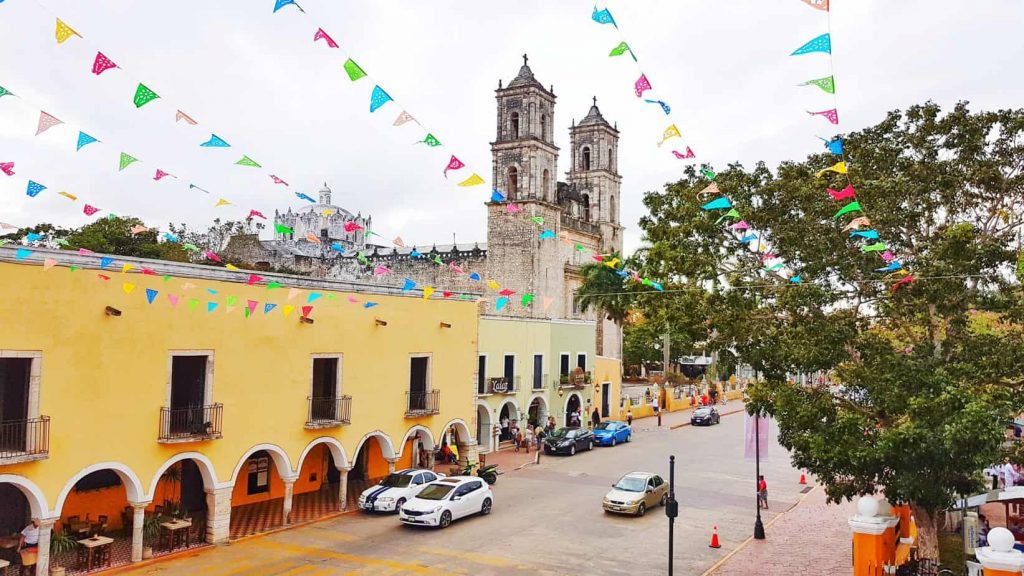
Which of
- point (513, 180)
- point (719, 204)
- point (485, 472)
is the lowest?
point (485, 472)

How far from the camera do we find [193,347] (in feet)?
56.4

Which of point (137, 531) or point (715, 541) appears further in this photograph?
point (715, 541)

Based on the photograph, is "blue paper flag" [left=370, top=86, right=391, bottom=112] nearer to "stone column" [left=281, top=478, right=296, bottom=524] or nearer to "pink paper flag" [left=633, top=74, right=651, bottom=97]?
"pink paper flag" [left=633, top=74, right=651, bottom=97]

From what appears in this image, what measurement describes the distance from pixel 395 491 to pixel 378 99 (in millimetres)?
11939

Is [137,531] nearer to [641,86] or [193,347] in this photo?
[193,347]

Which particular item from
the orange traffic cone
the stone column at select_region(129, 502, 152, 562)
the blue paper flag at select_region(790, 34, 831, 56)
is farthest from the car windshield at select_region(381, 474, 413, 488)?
the blue paper flag at select_region(790, 34, 831, 56)

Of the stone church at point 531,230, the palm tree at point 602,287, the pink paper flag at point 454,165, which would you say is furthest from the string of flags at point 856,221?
the palm tree at point 602,287

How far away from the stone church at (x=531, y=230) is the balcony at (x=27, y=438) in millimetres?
25375

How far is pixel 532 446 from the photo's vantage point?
31859 mm

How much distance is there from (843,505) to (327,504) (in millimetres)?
14655

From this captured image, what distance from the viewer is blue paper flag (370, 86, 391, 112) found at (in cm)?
1190

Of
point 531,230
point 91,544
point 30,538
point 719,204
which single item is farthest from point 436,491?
point 531,230

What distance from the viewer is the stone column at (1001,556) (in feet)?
34.6

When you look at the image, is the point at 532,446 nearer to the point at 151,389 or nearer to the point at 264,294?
the point at 264,294
